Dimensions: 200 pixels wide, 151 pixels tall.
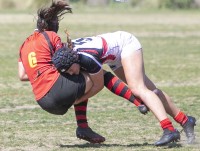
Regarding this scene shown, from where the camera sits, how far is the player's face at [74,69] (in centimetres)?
894

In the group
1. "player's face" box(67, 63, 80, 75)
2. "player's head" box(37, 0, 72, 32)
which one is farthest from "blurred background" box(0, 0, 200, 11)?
"player's face" box(67, 63, 80, 75)

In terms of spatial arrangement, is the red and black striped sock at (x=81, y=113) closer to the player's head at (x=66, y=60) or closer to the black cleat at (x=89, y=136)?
the black cleat at (x=89, y=136)

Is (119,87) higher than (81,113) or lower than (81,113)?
higher

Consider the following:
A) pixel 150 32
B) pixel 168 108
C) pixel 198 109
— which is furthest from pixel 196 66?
pixel 150 32

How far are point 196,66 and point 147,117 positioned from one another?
28.6ft

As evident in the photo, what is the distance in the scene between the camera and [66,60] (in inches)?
348

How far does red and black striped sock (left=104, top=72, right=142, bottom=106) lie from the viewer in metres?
9.36

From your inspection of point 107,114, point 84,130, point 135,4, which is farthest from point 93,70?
point 135,4

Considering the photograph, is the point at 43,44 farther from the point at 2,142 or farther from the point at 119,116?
the point at 119,116

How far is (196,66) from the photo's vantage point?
20750 millimetres

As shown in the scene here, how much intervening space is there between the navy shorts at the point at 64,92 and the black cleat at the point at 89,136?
2.26ft

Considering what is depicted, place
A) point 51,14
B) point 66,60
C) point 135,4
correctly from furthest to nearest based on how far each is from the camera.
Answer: point 135,4, point 51,14, point 66,60

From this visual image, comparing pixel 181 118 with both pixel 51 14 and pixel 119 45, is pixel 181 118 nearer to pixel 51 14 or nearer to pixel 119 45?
pixel 119 45

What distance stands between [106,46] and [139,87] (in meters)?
0.58
